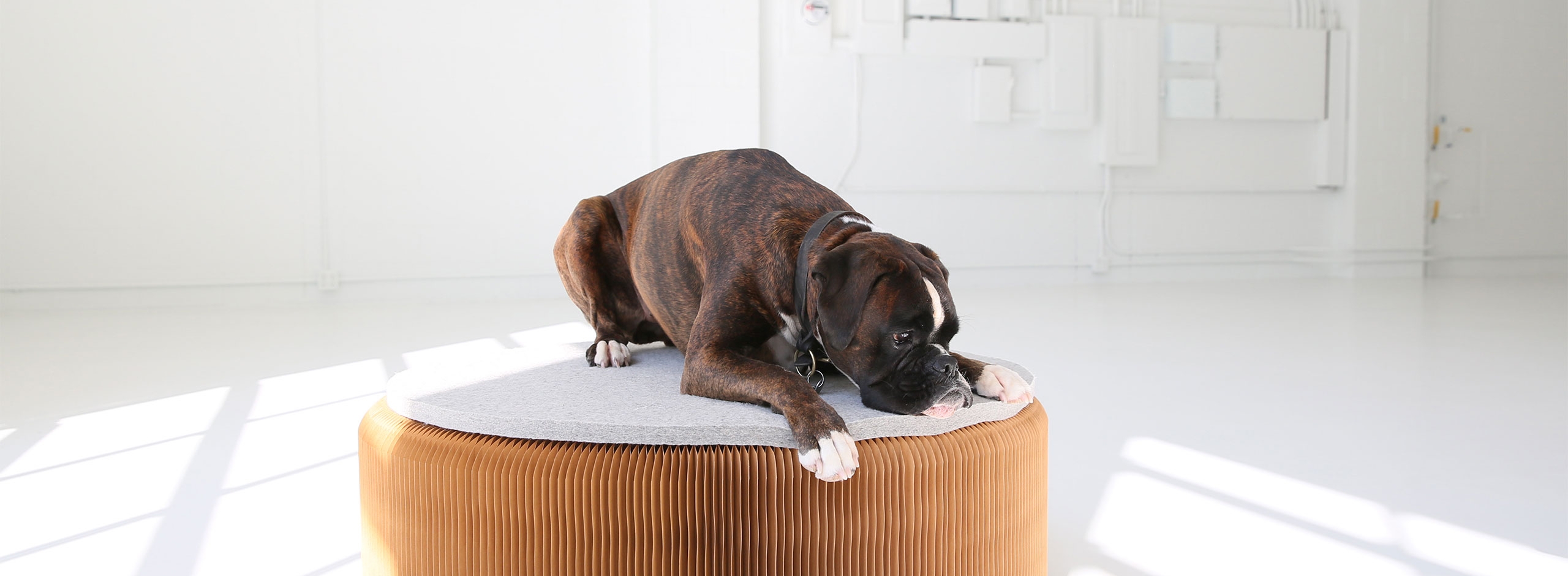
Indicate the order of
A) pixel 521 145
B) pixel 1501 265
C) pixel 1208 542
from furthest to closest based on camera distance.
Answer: pixel 1501 265
pixel 521 145
pixel 1208 542

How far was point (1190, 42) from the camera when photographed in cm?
960

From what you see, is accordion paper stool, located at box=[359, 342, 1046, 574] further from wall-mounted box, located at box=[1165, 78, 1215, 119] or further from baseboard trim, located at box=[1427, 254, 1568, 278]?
baseboard trim, located at box=[1427, 254, 1568, 278]

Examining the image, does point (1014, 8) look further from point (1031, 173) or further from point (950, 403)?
point (950, 403)

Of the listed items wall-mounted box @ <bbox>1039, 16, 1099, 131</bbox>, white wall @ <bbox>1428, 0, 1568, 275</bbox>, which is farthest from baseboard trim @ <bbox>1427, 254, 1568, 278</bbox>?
wall-mounted box @ <bbox>1039, 16, 1099, 131</bbox>

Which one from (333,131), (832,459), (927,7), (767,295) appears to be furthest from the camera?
(927,7)

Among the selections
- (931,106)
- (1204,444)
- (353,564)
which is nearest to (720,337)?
(353,564)

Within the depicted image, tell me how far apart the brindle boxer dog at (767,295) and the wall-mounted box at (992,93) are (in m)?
7.02

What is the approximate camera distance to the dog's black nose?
64.3 inches

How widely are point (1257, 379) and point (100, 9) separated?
8.65 meters

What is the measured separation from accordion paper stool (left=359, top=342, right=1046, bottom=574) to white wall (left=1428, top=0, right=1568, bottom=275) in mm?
11265

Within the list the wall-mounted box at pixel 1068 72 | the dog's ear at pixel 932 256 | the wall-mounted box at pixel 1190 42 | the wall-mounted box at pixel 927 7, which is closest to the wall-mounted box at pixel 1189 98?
the wall-mounted box at pixel 1190 42

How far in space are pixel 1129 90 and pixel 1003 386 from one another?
842 cm

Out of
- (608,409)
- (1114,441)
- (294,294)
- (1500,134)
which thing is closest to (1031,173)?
(1500,134)

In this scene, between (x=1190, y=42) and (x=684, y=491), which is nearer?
(x=684, y=491)
